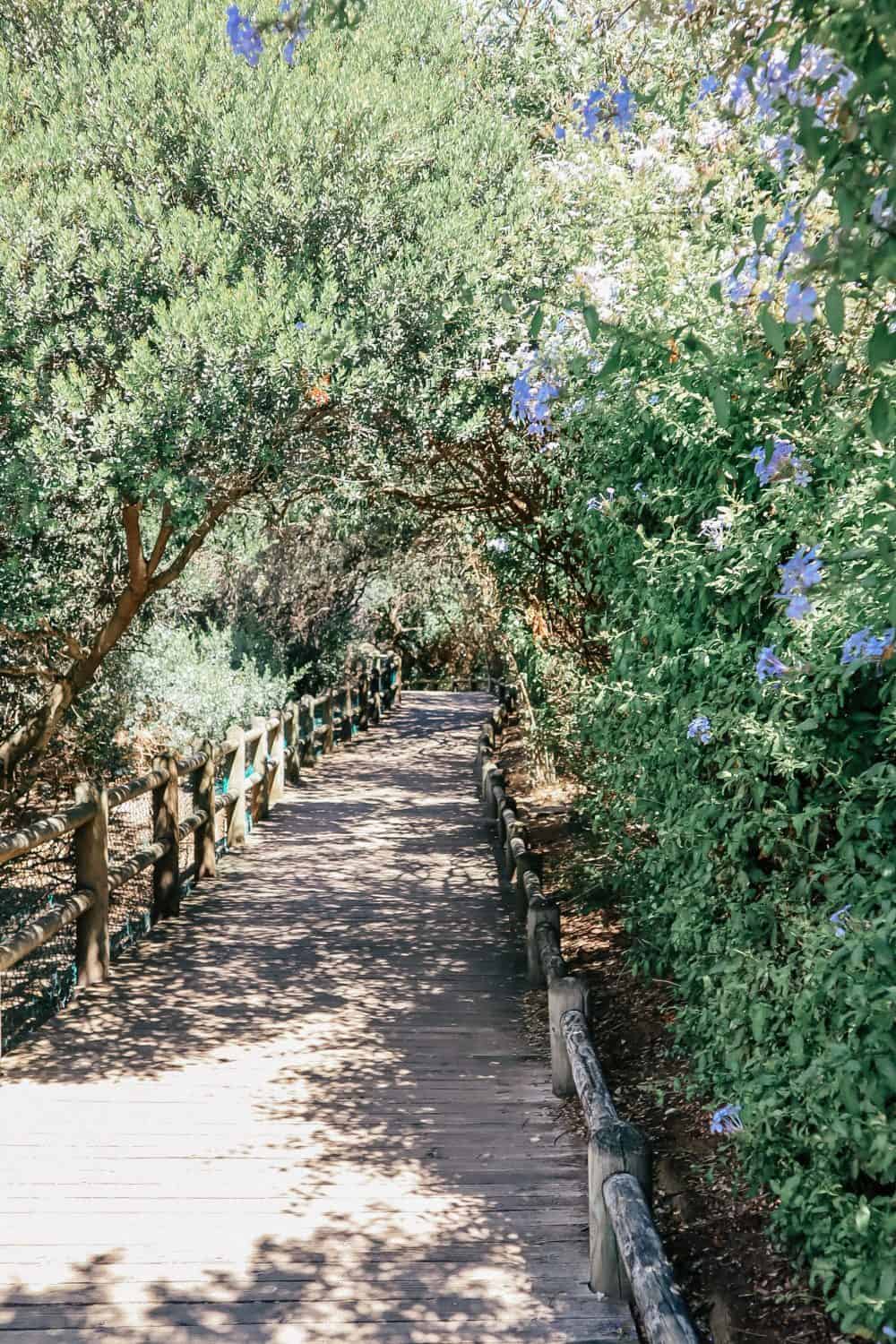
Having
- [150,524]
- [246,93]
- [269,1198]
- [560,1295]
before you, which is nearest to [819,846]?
[560,1295]

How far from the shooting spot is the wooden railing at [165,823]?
20.9 feet

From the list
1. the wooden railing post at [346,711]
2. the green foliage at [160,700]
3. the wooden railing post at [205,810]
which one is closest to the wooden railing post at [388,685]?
the wooden railing post at [346,711]

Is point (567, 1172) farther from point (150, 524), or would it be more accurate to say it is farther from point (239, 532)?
point (239, 532)

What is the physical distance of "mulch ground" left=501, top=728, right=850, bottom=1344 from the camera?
3723mm

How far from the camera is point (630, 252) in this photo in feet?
18.9

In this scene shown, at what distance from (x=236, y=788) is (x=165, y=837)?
7.50ft

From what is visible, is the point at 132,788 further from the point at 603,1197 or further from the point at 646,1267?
the point at 646,1267

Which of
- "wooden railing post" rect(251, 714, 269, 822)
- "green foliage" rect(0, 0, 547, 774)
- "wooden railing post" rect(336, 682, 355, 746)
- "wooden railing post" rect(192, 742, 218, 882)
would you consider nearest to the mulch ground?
"wooden railing post" rect(192, 742, 218, 882)

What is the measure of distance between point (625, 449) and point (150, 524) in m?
5.28

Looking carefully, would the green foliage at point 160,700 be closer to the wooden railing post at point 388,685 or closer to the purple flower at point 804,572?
the purple flower at point 804,572

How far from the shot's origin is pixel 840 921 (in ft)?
9.77

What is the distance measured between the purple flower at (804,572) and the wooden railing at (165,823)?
387 cm

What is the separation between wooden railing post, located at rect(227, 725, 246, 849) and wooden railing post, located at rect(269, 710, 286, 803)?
7.47 feet

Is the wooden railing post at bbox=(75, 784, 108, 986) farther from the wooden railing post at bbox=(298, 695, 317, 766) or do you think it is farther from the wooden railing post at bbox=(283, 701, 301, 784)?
the wooden railing post at bbox=(298, 695, 317, 766)
